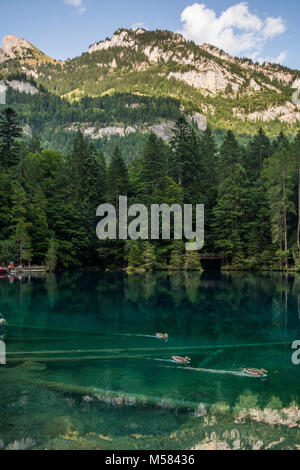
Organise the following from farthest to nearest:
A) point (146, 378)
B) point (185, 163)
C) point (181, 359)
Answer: point (185, 163) → point (181, 359) → point (146, 378)

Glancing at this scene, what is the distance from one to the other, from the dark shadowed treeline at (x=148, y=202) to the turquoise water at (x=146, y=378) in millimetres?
26380

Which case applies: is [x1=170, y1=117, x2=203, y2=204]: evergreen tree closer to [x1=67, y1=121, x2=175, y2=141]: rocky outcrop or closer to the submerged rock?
the submerged rock

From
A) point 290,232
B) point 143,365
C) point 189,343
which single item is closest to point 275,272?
point 290,232

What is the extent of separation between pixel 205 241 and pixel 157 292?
24.7 m

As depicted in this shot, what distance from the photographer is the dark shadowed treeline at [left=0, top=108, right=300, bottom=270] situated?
48312 mm

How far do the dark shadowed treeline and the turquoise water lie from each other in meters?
26.4

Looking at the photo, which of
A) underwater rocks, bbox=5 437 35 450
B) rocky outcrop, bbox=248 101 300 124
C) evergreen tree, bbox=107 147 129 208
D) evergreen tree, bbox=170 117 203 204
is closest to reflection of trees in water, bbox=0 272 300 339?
underwater rocks, bbox=5 437 35 450

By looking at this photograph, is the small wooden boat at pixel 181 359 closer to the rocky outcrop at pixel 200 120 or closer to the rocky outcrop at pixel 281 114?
the rocky outcrop at pixel 200 120

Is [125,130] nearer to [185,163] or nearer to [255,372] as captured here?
[185,163]

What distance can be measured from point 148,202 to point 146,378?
4274 cm

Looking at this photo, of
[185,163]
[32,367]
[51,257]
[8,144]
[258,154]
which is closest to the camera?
[32,367]

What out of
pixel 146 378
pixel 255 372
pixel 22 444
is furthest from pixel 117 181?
pixel 22 444

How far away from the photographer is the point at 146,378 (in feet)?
37.4
